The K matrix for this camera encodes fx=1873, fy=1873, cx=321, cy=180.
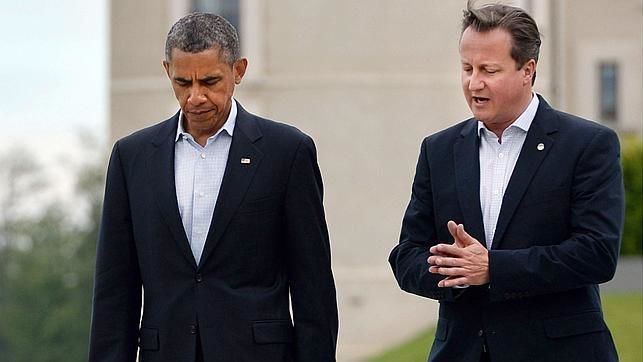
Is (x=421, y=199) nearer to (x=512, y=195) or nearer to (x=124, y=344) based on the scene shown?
(x=512, y=195)

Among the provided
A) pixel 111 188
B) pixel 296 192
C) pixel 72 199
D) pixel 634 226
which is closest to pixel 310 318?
pixel 296 192

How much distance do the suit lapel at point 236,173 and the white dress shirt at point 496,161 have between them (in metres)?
0.79

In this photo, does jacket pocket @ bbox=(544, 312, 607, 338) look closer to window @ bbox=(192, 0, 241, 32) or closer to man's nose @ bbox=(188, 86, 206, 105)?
man's nose @ bbox=(188, 86, 206, 105)

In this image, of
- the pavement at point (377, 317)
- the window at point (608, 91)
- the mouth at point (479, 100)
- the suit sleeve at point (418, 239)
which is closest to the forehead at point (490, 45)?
the mouth at point (479, 100)

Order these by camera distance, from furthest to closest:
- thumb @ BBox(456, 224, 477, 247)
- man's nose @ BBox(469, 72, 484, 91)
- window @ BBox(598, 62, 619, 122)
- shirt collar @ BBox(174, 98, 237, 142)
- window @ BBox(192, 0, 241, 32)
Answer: window @ BBox(598, 62, 619, 122), window @ BBox(192, 0, 241, 32), shirt collar @ BBox(174, 98, 237, 142), man's nose @ BBox(469, 72, 484, 91), thumb @ BBox(456, 224, 477, 247)

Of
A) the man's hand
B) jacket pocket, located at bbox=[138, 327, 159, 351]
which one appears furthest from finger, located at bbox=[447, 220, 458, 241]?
jacket pocket, located at bbox=[138, 327, 159, 351]

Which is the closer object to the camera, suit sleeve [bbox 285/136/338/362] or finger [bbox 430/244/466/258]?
finger [bbox 430/244/466/258]

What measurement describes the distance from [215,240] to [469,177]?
89 cm

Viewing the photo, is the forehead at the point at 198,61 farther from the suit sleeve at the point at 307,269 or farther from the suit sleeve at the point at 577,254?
the suit sleeve at the point at 577,254

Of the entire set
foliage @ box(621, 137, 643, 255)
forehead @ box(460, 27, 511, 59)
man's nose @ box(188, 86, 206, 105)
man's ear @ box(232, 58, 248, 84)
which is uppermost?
forehead @ box(460, 27, 511, 59)

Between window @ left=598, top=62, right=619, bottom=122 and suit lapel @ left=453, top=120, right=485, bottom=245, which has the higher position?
window @ left=598, top=62, right=619, bottom=122

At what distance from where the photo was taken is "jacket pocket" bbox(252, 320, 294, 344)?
6371mm

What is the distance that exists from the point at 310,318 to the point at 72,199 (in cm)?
6001

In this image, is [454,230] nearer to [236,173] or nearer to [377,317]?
[236,173]
